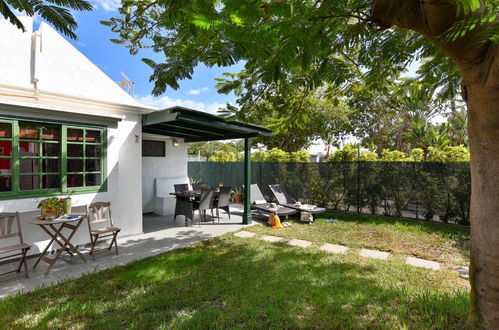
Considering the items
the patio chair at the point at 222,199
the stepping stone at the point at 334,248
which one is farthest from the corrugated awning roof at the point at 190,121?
the stepping stone at the point at 334,248

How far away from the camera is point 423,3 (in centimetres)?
162

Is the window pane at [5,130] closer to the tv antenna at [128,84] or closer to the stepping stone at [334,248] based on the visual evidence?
the tv antenna at [128,84]

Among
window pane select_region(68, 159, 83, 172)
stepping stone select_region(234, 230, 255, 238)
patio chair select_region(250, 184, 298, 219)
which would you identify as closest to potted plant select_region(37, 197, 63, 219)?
window pane select_region(68, 159, 83, 172)

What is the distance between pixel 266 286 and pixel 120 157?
481 centimetres

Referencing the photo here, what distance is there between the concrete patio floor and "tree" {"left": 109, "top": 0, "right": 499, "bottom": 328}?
3.82 m

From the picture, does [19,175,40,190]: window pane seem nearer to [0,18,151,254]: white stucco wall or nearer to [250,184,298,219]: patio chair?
[0,18,151,254]: white stucco wall

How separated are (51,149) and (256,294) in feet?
16.8

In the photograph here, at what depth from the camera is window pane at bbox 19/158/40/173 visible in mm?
5297

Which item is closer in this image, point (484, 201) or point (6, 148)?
point (484, 201)

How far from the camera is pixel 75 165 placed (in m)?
5.87

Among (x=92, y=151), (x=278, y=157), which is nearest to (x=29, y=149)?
(x=92, y=151)

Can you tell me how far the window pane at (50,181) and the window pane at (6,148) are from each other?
74cm

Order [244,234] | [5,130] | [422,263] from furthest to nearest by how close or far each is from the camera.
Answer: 1. [244,234]
2. [422,263]
3. [5,130]

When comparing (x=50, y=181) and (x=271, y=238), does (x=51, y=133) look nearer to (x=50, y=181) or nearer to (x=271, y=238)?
(x=50, y=181)
